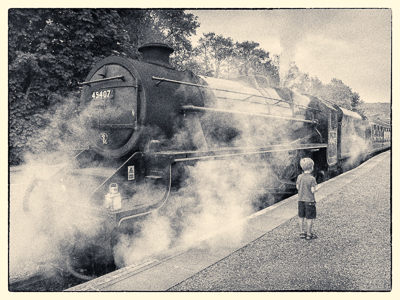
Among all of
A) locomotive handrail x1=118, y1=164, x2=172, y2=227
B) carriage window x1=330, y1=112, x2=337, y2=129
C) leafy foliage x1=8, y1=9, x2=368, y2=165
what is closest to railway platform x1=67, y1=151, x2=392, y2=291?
locomotive handrail x1=118, y1=164, x2=172, y2=227

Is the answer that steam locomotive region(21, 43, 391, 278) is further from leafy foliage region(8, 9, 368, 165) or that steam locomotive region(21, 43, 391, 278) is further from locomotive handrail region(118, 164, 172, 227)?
leafy foliage region(8, 9, 368, 165)

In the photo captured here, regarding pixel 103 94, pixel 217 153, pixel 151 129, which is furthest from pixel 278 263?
pixel 103 94

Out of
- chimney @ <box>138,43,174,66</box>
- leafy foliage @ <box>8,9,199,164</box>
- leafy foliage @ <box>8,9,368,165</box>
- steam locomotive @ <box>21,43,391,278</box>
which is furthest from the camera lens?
leafy foliage @ <box>8,9,199,164</box>

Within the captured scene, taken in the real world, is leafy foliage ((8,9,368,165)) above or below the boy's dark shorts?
above

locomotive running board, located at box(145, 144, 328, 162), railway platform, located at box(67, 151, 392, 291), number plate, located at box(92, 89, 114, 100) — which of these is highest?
number plate, located at box(92, 89, 114, 100)

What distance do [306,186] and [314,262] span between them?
0.98 metres

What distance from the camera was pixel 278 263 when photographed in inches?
126

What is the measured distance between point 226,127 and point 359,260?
2589 mm

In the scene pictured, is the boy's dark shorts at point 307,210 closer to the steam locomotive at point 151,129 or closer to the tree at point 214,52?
the steam locomotive at point 151,129

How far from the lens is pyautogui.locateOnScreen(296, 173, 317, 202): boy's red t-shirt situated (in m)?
3.86

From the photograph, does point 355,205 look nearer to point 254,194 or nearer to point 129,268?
point 254,194

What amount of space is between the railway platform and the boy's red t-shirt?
1.72 feet

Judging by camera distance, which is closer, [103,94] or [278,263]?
[278,263]

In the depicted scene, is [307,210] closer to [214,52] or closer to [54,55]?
[214,52]
